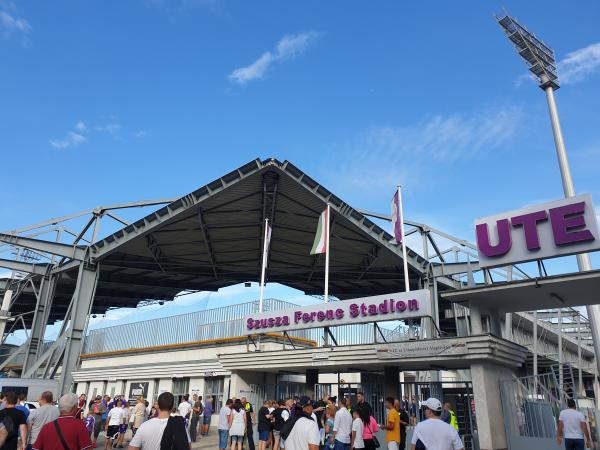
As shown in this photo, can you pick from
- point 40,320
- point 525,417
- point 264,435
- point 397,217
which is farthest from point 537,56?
point 40,320

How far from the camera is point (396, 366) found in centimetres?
1603

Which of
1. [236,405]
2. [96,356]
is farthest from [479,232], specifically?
[96,356]

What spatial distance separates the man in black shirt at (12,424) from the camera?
A: 5934 mm

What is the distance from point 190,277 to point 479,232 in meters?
27.4

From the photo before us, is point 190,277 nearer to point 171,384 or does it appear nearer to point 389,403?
point 171,384

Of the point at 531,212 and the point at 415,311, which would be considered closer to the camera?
the point at 531,212

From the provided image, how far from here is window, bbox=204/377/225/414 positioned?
24078 mm

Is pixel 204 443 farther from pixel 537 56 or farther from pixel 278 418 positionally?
pixel 537 56

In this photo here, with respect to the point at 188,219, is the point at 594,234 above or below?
below

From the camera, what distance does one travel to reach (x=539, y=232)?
1290cm

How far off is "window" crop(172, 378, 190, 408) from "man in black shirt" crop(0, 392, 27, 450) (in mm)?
20637

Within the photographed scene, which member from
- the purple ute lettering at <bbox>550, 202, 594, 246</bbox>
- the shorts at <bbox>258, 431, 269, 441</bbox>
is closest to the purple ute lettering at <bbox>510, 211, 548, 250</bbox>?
the purple ute lettering at <bbox>550, 202, 594, 246</bbox>

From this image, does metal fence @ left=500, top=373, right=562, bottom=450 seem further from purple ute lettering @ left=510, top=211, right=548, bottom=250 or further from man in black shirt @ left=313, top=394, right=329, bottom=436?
man in black shirt @ left=313, top=394, right=329, bottom=436

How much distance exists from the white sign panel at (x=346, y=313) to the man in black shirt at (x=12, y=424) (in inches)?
466
